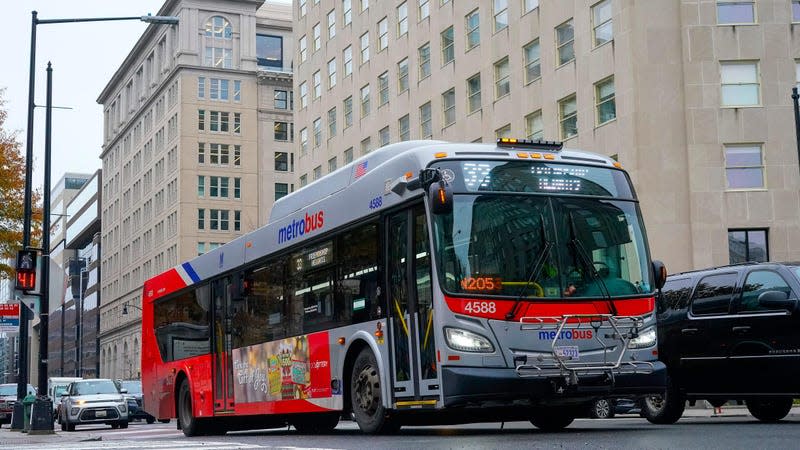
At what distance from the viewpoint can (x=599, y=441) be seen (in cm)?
1033

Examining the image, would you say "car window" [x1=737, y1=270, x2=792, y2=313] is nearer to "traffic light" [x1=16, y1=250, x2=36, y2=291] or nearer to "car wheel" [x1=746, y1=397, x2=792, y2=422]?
"car wheel" [x1=746, y1=397, x2=792, y2=422]

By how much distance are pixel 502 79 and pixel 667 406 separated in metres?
31.8

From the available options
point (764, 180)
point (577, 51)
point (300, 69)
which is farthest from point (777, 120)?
point (300, 69)

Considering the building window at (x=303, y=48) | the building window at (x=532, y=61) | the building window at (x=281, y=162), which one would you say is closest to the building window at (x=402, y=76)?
the building window at (x=532, y=61)

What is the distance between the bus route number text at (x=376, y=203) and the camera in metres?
13.4

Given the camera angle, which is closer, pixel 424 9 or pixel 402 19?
pixel 424 9

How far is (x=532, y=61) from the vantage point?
44344mm

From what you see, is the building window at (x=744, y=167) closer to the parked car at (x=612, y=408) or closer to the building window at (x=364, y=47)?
the parked car at (x=612, y=408)

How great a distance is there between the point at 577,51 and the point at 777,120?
24.0 feet

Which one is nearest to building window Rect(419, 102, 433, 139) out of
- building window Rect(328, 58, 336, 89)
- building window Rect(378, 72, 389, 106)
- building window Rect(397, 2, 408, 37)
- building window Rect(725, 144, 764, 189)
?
building window Rect(378, 72, 389, 106)

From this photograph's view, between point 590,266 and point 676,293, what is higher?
point 590,266

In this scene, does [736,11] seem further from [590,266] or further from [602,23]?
[590,266]

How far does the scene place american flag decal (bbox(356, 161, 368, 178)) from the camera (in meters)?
14.7

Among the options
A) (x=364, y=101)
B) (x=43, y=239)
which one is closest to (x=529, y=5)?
(x=364, y=101)
